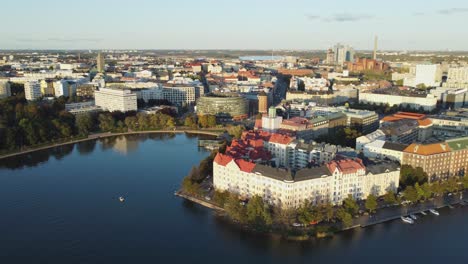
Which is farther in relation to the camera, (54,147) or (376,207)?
(54,147)

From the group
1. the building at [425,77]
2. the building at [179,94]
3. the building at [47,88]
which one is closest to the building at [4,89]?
the building at [47,88]

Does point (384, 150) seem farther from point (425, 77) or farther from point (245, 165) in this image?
point (425, 77)

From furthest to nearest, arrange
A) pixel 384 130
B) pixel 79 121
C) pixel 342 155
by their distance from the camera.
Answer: pixel 79 121 < pixel 384 130 < pixel 342 155

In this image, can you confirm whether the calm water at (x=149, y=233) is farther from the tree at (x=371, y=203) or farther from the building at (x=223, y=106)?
the building at (x=223, y=106)

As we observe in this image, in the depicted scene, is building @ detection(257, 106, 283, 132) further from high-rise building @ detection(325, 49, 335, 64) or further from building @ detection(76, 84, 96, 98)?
high-rise building @ detection(325, 49, 335, 64)

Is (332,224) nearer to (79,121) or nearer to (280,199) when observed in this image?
(280,199)

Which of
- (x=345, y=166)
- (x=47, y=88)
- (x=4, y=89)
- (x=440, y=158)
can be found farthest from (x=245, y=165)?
(x=4, y=89)

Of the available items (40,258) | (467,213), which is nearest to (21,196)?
(40,258)
